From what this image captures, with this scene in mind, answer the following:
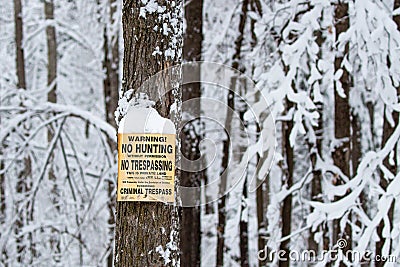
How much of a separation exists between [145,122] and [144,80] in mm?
171

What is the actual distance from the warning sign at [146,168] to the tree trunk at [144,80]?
0.04 m

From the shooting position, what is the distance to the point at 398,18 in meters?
5.03

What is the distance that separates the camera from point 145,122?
8.02 feet

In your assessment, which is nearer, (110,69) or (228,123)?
(228,123)

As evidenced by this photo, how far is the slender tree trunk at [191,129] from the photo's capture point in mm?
5797

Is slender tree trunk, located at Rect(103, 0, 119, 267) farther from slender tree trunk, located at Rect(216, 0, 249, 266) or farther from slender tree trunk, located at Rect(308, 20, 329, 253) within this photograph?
slender tree trunk, located at Rect(308, 20, 329, 253)

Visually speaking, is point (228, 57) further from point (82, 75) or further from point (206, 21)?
point (82, 75)

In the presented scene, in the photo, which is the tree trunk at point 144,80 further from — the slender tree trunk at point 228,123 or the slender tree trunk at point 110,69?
the slender tree trunk at point 110,69

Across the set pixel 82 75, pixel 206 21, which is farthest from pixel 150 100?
pixel 82 75

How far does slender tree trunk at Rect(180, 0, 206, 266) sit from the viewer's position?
580 centimetres

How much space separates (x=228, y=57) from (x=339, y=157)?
1820 millimetres

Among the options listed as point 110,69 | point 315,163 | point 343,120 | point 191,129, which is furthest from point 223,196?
point 110,69

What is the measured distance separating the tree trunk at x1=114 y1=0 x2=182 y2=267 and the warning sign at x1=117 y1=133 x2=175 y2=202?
44 mm

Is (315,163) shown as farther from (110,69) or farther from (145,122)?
(145,122)
